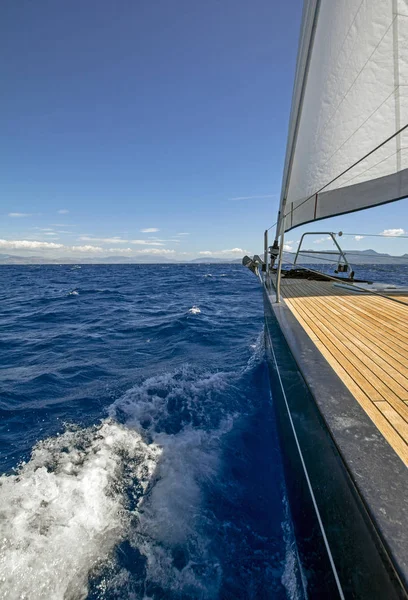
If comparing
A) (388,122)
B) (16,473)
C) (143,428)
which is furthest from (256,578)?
(388,122)

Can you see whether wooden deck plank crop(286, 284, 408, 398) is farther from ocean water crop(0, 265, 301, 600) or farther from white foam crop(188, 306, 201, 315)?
white foam crop(188, 306, 201, 315)

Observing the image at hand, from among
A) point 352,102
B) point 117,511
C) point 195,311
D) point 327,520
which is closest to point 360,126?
point 352,102

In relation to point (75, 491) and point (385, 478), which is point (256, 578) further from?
point (75, 491)

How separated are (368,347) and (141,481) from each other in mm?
3159

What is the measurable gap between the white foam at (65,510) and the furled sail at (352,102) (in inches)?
165

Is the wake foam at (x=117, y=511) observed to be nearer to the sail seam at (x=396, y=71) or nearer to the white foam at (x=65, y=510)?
the white foam at (x=65, y=510)

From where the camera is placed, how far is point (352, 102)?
3869 millimetres

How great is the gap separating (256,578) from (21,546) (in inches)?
81.5

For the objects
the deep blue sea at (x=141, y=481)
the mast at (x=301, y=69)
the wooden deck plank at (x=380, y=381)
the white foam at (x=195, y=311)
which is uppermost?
the mast at (x=301, y=69)

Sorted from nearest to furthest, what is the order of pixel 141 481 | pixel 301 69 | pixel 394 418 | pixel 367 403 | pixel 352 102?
pixel 394 418 < pixel 367 403 < pixel 141 481 < pixel 352 102 < pixel 301 69

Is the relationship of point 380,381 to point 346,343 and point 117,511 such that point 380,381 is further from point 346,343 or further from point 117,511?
point 117,511

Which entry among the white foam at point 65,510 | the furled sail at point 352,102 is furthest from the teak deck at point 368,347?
the white foam at point 65,510

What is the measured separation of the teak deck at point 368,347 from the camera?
1.98 m

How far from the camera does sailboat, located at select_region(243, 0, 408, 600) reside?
132cm
